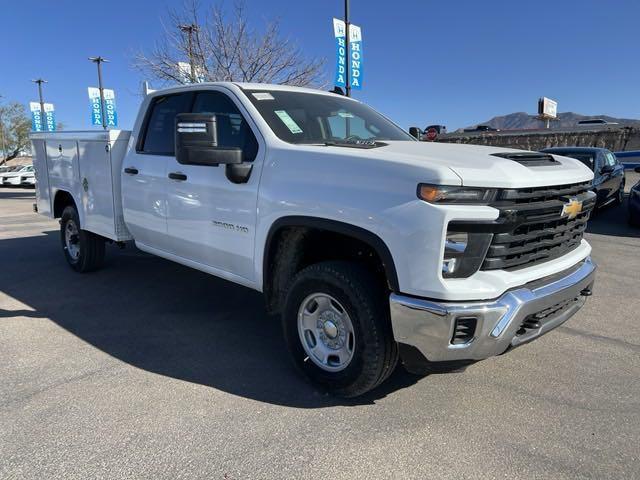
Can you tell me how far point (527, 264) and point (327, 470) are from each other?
1.58 m

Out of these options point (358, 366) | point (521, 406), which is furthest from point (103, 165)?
point (521, 406)

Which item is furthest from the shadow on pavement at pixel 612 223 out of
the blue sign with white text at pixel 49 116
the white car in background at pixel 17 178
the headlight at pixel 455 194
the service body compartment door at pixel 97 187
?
the blue sign with white text at pixel 49 116

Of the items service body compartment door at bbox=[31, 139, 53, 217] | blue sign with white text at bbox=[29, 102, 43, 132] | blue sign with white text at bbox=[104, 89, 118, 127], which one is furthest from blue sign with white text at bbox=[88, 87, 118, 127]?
service body compartment door at bbox=[31, 139, 53, 217]

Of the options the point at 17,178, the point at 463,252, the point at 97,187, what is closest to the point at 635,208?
the point at 463,252

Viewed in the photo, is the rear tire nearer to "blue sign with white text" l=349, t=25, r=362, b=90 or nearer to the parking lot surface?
the parking lot surface

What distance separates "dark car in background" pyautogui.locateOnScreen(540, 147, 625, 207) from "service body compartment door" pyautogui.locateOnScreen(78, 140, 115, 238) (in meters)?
8.44

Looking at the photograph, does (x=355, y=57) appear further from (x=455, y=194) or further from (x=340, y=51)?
(x=455, y=194)

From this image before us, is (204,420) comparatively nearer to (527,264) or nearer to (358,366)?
(358,366)

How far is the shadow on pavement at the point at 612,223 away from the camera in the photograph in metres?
9.16

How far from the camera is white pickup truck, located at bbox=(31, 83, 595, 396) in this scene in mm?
2525

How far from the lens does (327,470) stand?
2441 millimetres

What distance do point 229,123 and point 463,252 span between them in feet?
7.09

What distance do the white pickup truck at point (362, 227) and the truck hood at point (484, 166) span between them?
0.01m

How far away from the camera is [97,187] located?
530cm
